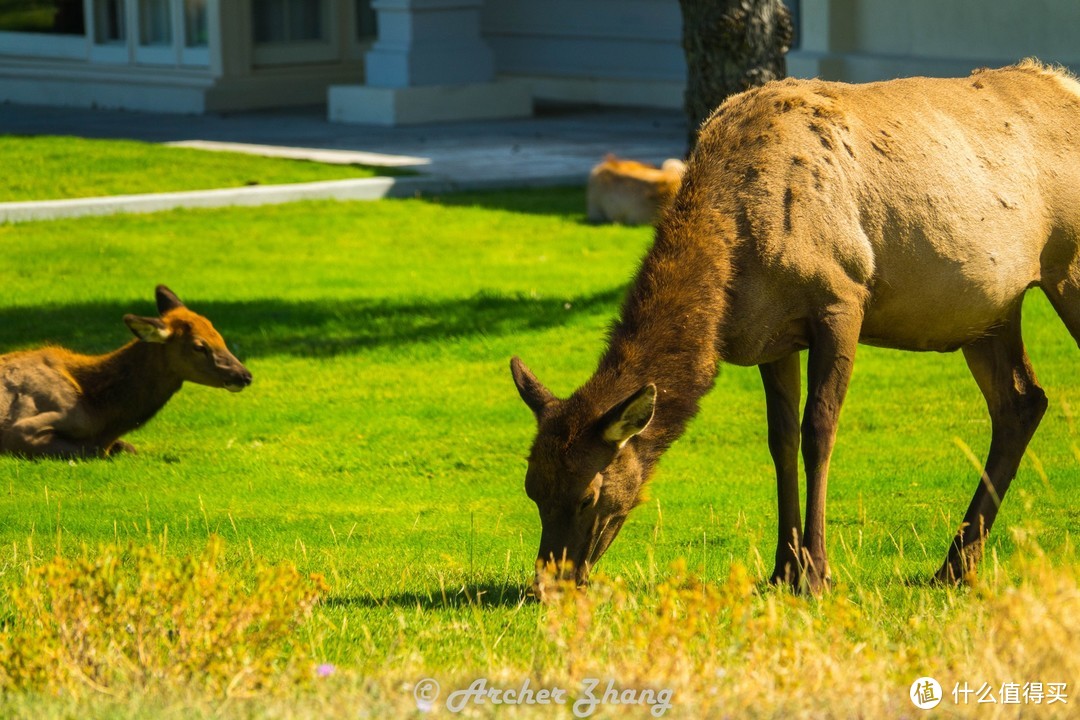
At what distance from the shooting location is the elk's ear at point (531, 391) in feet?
20.1

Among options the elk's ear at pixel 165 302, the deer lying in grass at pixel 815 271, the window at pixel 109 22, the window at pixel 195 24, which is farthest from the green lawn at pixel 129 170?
the deer lying in grass at pixel 815 271

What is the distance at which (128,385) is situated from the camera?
31.5ft

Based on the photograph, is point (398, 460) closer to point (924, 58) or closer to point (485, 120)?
point (924, 58)

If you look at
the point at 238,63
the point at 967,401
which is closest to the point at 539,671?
the point at 967,401

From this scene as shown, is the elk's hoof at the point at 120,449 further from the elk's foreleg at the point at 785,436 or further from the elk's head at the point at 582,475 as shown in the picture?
the elk's foreleg at the point at 785,436

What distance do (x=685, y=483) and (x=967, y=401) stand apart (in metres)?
2.42

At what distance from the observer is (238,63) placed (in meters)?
26.4

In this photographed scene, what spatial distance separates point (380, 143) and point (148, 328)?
42.7 feet

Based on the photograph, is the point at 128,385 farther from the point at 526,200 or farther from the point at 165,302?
the point at 526,200

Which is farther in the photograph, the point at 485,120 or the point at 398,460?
the point at 485,120

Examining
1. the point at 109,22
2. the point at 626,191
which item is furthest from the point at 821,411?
the point at 109,22

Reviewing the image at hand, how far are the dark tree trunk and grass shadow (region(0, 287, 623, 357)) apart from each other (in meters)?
1.83

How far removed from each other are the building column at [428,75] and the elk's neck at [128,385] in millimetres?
14993

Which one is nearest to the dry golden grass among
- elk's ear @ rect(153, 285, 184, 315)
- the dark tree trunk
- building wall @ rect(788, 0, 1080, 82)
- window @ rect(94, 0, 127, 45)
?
elk's ear @ rect(153, 285, 184, 315)
